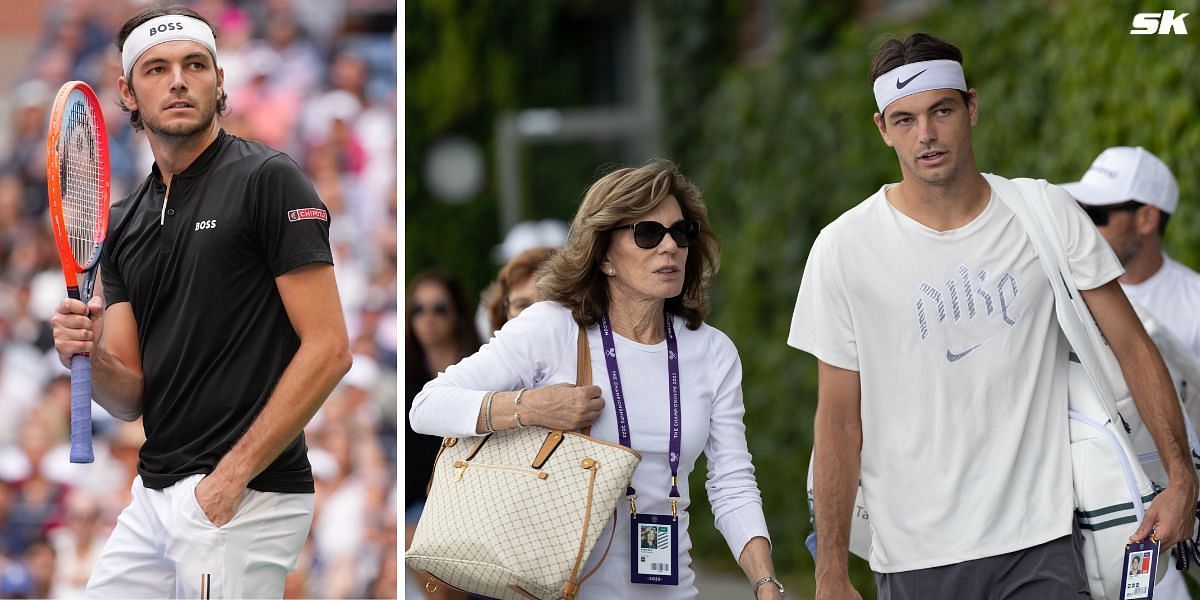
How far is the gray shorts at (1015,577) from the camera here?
4000 mm

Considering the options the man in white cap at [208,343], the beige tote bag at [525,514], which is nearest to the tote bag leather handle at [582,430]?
the beige tote bag at [525,514]

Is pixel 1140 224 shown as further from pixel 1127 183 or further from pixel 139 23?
pixel 139 23

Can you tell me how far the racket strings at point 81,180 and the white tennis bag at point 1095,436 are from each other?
2490mm

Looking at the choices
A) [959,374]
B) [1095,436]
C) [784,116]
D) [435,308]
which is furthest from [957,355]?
[784,116]

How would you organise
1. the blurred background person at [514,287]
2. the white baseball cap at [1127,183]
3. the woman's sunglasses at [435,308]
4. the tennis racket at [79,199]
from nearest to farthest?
the tennis racket at [79,199] → the blurred background person at [514,287] → the white baseball cap at [1127,183] → the woman's sunglasses at [435,308]

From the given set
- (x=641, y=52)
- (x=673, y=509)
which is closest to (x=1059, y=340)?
(x=673, y=509)

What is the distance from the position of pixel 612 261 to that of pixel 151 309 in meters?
1.25

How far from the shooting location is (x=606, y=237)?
419 cm

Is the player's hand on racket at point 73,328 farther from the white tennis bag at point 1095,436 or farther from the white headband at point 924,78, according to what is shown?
the white tennis bag at point 1095,436

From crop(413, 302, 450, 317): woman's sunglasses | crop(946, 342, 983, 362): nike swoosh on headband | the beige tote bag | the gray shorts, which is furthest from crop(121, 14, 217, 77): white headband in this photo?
crop(413, 302, 450, 317): woman's sunglasses

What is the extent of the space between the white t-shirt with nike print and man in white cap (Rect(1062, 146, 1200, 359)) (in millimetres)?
1765

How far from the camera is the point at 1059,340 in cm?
414

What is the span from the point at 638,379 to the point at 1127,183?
2.71 meters

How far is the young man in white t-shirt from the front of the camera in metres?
4.05
